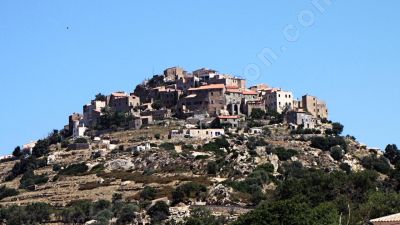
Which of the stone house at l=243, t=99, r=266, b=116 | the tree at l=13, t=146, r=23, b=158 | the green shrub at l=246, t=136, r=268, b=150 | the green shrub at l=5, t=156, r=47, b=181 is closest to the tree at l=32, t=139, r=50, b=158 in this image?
the green shrub at l=5, t=156, r=47, b=181

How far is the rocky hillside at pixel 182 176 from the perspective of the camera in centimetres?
7762

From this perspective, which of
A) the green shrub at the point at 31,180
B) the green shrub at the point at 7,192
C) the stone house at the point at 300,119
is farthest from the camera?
the stone house at the point at 300,119

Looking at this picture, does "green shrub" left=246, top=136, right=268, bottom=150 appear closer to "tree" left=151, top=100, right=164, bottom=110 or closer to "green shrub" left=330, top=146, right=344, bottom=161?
"green shrub" left=330, top=146, right=344, bottom=161

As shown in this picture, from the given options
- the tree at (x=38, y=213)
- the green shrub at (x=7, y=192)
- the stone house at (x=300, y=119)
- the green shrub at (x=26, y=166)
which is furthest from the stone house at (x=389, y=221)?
the green shrub at (x=26, y=166)

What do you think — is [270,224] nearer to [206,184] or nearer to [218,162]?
[206,184]

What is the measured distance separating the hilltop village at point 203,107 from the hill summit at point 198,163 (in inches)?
6.3

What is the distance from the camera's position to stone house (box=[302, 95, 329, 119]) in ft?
369

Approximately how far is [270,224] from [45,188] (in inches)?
1595

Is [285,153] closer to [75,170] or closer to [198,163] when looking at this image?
[198,163]

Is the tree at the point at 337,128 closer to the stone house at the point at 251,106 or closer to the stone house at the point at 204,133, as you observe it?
the stone house at the point at 251,106

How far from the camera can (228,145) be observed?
9925cm

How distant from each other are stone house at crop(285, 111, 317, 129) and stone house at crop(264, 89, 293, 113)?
3567 mm

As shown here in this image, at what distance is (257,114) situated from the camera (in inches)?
4301

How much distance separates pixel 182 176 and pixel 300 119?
19839mm
